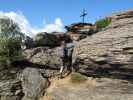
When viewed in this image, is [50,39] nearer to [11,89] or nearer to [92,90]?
[11,89]

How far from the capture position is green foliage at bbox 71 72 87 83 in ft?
96.6

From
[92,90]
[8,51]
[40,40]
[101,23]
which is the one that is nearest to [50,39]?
[40,40]

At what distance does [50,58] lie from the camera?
119ft

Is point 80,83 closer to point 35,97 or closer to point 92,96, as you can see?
point 92,96

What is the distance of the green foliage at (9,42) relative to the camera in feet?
122

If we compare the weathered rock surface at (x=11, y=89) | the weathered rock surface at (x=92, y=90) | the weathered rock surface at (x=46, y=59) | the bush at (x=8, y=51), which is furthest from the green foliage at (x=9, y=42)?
the weathered rock surface at (x=92, y=90)

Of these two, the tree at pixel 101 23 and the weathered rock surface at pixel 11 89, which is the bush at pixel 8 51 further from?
the tree at pixel 101 23

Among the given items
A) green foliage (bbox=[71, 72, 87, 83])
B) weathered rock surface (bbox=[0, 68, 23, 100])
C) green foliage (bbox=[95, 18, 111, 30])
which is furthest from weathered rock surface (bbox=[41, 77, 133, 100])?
green foliage (bbox=[95, 18, 111, 30])

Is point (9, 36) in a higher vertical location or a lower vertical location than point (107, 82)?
higher

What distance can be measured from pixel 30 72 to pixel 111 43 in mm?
10399

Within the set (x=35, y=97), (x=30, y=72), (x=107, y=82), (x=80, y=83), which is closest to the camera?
(x=107, y=82)

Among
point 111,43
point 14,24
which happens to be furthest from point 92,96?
point 14,24

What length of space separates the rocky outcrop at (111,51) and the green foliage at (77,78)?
464 millimetres

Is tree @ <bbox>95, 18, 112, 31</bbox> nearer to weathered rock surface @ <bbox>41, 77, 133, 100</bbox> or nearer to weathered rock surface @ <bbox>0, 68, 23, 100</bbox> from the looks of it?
weathered rock surface @ <bbox>41, 77, 133, 100</bbox>
